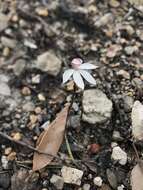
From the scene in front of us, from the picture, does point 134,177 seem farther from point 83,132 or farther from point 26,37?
point 26,37

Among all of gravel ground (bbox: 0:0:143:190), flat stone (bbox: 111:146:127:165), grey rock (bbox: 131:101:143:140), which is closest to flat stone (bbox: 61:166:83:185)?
gravel ground (bbox: 0:0:143:190)

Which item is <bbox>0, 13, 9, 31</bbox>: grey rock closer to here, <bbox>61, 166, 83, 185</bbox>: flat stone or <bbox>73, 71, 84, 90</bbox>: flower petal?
<bbox>73, 71, 84, 90</bbox>: flower petal

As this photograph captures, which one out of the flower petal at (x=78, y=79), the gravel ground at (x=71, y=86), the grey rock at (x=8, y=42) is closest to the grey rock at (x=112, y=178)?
the gravel ground at (x=71, y=86)

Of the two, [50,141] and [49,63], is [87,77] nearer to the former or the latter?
[50,141]

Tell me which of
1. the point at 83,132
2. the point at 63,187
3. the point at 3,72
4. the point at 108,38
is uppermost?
the point at 108,38

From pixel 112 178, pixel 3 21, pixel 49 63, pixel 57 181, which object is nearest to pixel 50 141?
pixel 57 181

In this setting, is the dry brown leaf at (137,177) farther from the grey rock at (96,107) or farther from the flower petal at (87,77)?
the flower petal at (87,77)

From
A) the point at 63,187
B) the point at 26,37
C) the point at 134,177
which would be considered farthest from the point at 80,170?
the point at 26,37

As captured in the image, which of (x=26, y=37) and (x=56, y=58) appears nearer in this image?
(x=56, y=58)
